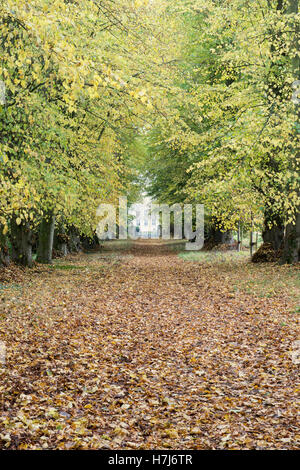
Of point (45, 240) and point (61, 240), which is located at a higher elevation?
point (45, 240)

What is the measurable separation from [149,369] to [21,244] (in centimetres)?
1174

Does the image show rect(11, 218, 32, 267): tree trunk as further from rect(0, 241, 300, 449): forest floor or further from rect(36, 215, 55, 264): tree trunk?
rect(0, 241, 300, 449): forest floor

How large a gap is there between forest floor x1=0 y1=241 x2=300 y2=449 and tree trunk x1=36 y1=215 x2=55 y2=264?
6.35 m

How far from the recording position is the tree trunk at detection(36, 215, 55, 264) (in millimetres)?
19684

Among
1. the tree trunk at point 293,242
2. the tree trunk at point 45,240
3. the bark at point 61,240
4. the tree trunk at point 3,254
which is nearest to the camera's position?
the tree trunk at point 3,254

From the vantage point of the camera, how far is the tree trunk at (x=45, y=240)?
19.7 meters

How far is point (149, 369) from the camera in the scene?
697 cm

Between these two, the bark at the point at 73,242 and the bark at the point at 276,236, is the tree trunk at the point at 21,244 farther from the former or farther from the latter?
the bark at the point at 73,242

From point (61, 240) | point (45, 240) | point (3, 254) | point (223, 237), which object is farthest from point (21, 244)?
point (223, 237)

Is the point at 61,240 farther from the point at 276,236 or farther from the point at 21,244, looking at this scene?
the point at 276,236

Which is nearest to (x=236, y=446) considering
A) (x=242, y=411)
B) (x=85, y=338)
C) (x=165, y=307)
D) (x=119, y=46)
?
(x=242, y=411)

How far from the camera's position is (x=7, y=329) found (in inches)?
337

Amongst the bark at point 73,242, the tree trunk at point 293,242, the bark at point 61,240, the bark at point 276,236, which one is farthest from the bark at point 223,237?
the tree trunk at point 293,242

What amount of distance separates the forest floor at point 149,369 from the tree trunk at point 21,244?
4.13 m
